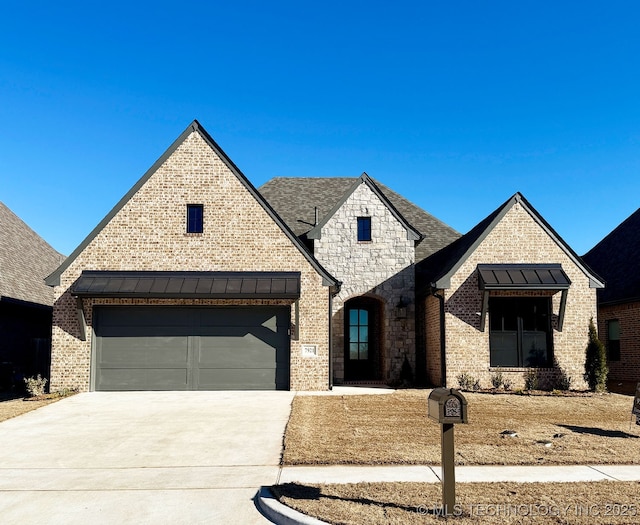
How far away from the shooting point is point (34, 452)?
912 centimetres

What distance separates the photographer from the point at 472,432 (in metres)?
10.1

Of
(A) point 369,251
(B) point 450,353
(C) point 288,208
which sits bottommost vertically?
(B) point 450,353

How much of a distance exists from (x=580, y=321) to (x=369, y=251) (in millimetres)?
7360

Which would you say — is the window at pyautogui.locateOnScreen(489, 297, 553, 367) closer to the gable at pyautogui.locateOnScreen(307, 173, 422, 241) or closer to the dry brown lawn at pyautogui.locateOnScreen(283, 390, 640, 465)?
the dry brown lawn at pyautogui.locateOnScreen(283, 390, 640, 465)

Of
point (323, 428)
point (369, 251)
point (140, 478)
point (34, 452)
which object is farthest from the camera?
point (369, 251)

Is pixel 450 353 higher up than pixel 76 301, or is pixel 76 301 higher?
pixel 76 301

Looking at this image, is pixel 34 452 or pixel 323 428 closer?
pixel 34 452

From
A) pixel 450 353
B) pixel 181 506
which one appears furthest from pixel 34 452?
pixel 450 353

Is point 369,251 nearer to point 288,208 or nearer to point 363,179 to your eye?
point 363,179

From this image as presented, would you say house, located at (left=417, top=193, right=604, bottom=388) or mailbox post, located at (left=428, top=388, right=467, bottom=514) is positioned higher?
house, located at (left=417, top=193, right=604, bottom=388)

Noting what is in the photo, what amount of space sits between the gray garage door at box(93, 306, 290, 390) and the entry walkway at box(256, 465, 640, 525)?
30.3ft

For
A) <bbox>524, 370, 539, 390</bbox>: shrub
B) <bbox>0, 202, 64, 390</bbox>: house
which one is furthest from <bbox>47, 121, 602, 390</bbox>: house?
<bbox>0, 202, 64, 390</bbox>: house

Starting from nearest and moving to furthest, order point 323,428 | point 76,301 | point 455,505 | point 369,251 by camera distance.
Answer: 1. point 455,505
2. point 323,428
3. point 76,301
4. point 369,251

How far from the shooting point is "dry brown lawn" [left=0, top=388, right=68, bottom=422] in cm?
1292
